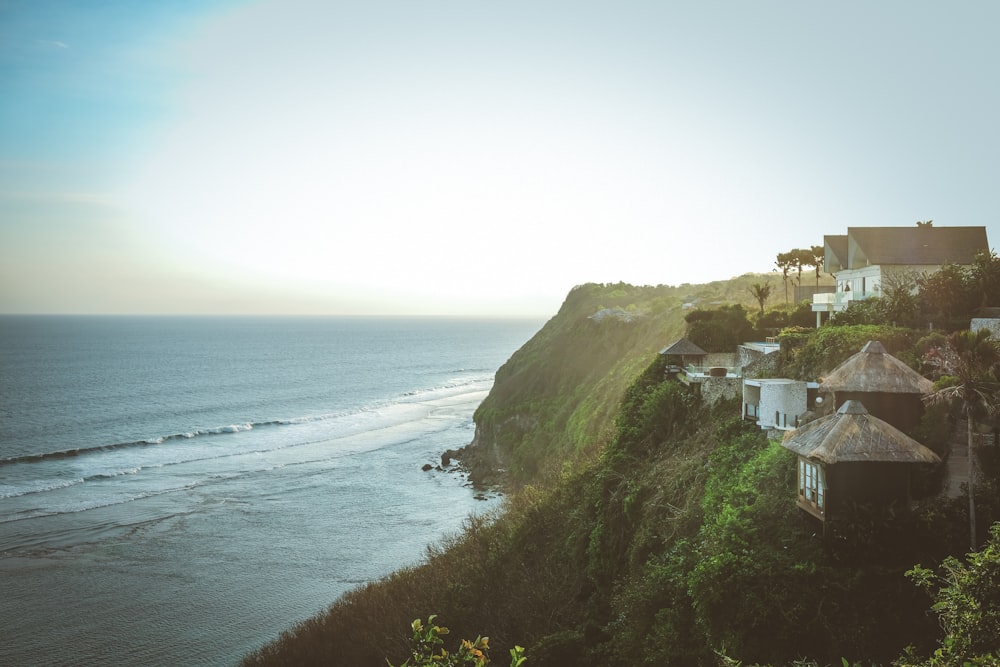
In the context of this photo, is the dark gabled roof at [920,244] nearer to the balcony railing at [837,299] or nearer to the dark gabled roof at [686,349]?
the balcony railing at [837,299]

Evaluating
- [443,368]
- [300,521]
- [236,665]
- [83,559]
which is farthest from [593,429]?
[443,368]

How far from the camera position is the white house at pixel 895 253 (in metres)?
34.9

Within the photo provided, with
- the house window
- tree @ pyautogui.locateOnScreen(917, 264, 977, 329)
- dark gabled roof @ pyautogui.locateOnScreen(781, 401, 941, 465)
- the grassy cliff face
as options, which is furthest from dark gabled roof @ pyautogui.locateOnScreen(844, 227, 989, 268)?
the house window

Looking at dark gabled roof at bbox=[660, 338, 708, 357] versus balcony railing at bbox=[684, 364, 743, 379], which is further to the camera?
dark gabled roof at bbox=[660, 338, 708, 357]

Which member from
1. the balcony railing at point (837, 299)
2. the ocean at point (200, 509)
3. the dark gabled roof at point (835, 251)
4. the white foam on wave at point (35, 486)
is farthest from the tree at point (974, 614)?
the white foam on wave at point (35, 486)

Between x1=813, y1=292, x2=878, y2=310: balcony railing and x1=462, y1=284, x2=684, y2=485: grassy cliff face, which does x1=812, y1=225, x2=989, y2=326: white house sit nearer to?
x1=813, y1=292, x2=878, y2=310: balcony railing

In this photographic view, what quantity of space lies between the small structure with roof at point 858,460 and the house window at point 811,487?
0.03 meters

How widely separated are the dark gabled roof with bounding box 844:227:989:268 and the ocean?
102ft

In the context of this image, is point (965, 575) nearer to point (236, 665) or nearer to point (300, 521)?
point (236, 665)

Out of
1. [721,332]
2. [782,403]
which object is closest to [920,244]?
[721,332]

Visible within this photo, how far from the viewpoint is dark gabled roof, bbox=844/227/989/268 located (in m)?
35.1

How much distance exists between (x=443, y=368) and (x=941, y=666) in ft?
477

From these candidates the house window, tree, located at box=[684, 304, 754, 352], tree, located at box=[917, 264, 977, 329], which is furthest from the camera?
tree, located at box=[684, 304, 754, 352]

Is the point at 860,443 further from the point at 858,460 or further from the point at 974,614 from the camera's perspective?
the point at 974,614
